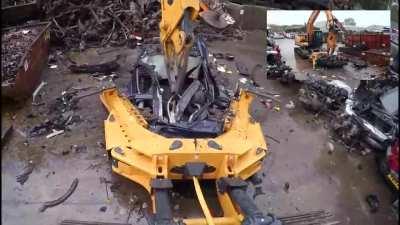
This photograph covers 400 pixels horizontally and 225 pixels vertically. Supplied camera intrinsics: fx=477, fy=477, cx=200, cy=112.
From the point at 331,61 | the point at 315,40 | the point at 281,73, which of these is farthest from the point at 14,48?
the point at 331,61

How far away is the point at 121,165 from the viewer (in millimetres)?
5535

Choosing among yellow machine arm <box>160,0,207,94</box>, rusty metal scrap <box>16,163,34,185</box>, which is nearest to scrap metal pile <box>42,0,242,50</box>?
yellow machine arm <box>160,0,207,94</box>

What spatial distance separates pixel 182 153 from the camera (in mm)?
5141

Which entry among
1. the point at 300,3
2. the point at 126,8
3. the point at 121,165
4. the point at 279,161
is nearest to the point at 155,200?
the point at 121,165

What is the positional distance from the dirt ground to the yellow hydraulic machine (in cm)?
48

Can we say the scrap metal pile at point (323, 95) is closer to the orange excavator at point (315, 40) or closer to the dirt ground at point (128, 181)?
the dirt ground at point (128, 181)

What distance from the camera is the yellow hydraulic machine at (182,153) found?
15.4 feet

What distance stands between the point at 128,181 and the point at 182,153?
1231 mm

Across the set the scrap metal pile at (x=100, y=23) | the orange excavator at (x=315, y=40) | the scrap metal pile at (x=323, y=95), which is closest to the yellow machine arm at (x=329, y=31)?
the orange excavator at (x=315, y=40)

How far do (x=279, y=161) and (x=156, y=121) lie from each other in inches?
73.2

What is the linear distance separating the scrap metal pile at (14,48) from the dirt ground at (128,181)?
55 cm

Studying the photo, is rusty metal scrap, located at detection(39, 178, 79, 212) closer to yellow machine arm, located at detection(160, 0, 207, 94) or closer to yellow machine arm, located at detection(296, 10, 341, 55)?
yellow machine arm, located at detection(160, 0, 207, 94)

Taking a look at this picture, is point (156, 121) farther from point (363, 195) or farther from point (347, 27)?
point (347, 27)

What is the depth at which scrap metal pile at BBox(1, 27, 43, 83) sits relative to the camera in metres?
7.66
